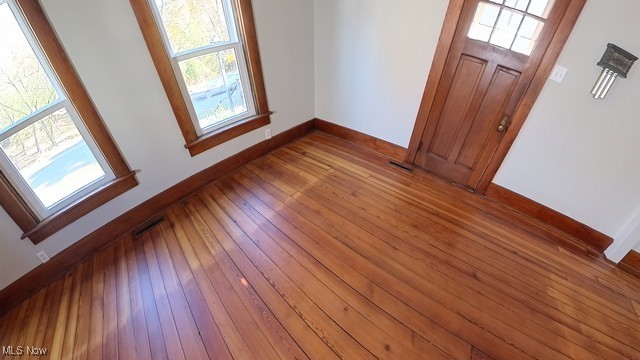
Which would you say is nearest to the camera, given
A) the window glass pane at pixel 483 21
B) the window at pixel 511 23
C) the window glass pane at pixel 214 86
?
the window at pixel 511 23

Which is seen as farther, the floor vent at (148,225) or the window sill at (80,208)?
the floor vent at (148,225)

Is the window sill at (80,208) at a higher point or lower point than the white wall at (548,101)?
lower

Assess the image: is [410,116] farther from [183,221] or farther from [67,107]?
[67,107]

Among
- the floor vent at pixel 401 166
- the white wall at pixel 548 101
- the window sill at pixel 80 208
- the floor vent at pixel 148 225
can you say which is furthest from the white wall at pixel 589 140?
the window sill at pixel 80 208

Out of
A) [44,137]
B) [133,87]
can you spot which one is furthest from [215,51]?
[44,137]

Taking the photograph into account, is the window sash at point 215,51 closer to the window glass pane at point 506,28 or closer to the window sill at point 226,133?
the window sill at point 226,133

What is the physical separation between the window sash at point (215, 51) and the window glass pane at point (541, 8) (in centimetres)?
239

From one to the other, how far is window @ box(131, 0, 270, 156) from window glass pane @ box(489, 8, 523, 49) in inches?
84.0

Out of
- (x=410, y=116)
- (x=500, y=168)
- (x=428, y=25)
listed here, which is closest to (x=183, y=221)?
(x=410, y=116)

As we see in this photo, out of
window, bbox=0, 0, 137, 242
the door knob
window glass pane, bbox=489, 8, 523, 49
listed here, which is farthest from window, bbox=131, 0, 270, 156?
the door knob

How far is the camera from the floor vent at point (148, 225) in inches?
93.5

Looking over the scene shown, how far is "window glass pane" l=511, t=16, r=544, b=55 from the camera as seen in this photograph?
1.93m

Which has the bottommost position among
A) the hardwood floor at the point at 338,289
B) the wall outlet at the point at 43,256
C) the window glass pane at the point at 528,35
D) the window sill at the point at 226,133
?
the hardwood floor at the point at 338,289

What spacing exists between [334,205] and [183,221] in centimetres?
145
